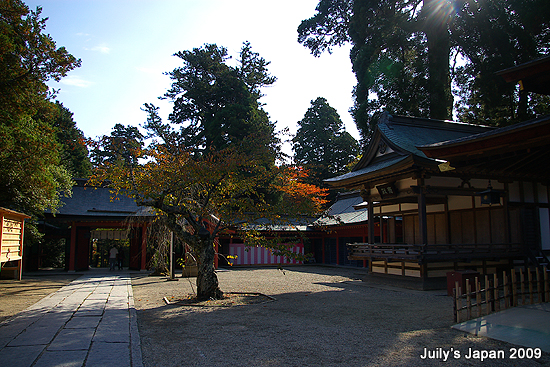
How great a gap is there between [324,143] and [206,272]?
1256 inches

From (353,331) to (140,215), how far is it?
14349 mm

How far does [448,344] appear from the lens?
537 cm

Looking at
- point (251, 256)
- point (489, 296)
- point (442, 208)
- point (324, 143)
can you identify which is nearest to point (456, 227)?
point (442, 208)

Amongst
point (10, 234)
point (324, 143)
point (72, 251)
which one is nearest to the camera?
point (10, 234)

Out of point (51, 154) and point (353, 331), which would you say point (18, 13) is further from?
point (353, 331)

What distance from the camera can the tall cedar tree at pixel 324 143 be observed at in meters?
39.3

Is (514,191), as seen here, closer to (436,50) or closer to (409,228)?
(409,228)

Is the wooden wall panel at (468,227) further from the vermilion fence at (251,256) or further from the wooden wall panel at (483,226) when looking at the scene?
the vermilion fence at (251,256)

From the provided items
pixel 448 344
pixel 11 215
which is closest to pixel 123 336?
pixel 448 344

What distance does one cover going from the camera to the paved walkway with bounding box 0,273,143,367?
4.62m

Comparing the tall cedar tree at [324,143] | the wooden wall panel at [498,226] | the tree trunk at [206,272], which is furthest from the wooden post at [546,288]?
the tall cedar tree at [324,143]

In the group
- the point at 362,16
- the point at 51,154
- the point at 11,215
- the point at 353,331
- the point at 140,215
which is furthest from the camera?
the point at 362,16

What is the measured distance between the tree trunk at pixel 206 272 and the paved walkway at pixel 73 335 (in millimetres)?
1894

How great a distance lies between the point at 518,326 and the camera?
19.4 feet
